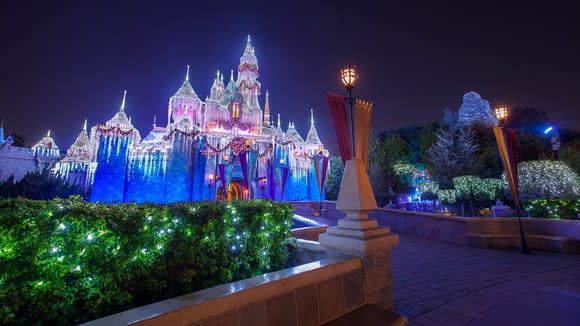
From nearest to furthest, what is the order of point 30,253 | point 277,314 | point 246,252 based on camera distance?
point 30,253
point 277,314
point 246,252

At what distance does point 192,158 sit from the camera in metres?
21.0

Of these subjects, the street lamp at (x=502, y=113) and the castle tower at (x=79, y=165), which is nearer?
the street lamp at (x=502, y=113)

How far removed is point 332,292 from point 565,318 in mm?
3033

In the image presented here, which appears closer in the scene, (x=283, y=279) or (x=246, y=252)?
(x=283, y=279)

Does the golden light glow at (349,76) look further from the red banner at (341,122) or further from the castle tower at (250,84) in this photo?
the castle tower at (250,84)

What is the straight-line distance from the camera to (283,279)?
2217 mm

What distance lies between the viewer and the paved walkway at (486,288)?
3008mm

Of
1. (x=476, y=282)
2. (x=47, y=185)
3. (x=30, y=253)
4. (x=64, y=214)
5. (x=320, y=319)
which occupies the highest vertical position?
(x=47, y=185)

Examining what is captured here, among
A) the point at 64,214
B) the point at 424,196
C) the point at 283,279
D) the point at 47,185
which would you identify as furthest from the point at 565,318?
the point at 47,185

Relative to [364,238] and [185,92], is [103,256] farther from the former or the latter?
[185,92]

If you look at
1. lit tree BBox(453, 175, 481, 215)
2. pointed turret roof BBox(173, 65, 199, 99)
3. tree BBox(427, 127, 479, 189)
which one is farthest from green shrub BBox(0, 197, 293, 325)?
pointed turret roof BBox(173, 65, 199, 99)

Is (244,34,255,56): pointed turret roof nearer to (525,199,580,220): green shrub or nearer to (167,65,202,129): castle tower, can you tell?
(167,65,202,129): castle tower

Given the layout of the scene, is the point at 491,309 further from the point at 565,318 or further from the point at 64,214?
the point at 64,214

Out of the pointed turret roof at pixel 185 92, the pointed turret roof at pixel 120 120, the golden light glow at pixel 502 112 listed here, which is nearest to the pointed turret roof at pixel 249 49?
the pointed turret roof at pixel 185 92
